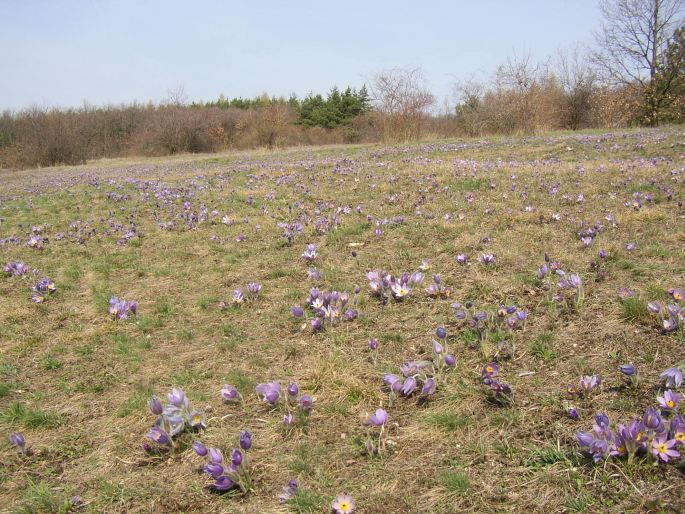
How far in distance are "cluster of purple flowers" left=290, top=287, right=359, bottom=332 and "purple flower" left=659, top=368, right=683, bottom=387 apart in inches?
89.5

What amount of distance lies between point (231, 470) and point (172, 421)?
0.63 meters

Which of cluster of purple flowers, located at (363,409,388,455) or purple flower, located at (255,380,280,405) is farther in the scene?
purple flower, located at (255,380,280,405)

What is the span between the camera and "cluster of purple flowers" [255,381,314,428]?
2.81 meters

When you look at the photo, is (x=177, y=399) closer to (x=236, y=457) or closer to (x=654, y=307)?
(x=236, y=457)

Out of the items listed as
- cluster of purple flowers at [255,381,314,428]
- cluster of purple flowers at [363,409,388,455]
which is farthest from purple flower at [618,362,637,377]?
cluster of purple flowers at [255,381,314,428]

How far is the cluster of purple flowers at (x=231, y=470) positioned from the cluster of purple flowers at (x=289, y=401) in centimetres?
38

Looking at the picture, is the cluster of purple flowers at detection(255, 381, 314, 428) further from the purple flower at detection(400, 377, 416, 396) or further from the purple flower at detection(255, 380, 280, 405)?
the purple flower at detection(400, 377, 416, 396)

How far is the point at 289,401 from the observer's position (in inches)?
117

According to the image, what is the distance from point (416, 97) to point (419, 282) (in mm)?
21965

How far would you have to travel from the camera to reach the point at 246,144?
38.2m

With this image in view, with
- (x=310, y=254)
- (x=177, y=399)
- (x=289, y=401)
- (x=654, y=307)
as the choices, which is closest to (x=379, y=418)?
(x=289, y=401)

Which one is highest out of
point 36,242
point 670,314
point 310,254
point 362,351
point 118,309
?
point 36,242

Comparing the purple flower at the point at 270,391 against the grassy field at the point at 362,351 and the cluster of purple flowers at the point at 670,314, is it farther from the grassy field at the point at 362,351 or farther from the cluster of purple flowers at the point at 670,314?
the cluster of purple flowers at the point at 670,314

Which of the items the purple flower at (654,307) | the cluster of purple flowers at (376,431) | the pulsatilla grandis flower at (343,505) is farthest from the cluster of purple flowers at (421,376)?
the purple flower at (654,307)
